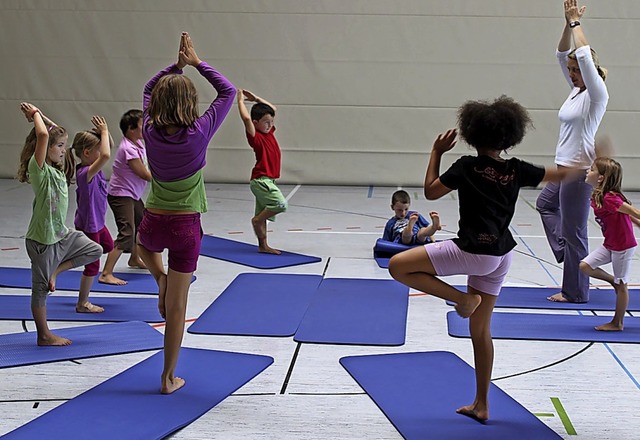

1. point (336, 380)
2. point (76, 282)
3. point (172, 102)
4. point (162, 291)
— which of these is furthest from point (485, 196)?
point (76, 282)

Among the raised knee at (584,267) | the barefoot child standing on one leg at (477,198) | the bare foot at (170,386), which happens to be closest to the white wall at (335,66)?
the raised knee at (584,267)

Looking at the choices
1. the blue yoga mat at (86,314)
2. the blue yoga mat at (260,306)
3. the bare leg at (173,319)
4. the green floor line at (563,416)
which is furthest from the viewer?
the blue yoga mat at (86,314)

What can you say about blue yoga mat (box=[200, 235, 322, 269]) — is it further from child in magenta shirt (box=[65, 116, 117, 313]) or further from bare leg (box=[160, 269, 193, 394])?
bare leg (box=[160, 269, 193, 394])

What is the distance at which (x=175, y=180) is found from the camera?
11.2 feet

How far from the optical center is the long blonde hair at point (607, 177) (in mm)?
4473

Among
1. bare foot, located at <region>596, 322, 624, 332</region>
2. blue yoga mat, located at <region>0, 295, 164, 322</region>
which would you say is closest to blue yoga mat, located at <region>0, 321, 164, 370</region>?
blue yoga mat, located at <region>0, 295, 164, 322</region>

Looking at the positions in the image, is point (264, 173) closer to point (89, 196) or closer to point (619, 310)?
Result: point (89, 196)

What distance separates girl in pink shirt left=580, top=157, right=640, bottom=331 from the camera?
176 inches

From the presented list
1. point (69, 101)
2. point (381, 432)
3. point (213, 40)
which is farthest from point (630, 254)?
point (69, 101)

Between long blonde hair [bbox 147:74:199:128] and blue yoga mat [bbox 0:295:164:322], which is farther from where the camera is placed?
blue yoga mat [bbox 0:295:164:322]

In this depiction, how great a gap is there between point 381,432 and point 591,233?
5.33 metres

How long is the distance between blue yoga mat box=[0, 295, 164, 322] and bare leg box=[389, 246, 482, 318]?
1926 mm

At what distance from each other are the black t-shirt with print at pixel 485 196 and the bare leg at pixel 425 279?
15cm

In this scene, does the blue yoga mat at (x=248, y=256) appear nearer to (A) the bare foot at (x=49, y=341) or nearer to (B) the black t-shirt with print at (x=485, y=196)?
(A) the bare foot at (x=49, y=341)
